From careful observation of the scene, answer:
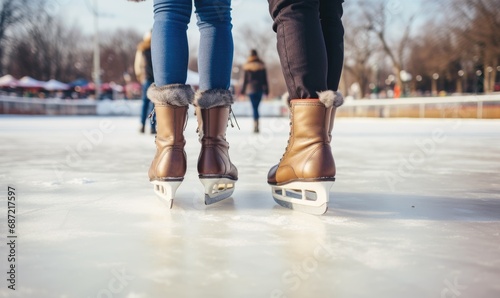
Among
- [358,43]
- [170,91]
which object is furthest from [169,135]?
[358,43]

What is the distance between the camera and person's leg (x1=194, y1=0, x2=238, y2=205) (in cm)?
145

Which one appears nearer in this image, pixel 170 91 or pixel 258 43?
pixel 170 91

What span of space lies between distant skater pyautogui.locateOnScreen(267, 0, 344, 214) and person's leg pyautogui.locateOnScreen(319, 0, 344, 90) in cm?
11

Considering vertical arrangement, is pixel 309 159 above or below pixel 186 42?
below

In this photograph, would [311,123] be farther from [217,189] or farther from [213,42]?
[213,42]

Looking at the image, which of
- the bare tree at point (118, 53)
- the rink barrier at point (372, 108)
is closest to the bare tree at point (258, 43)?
the bare tree at point (118, 53)

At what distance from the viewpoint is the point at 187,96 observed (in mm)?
1468

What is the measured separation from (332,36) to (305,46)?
198 millimetres

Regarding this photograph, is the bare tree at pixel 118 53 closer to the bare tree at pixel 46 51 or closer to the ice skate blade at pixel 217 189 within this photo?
the bare tree at pixel 46 51

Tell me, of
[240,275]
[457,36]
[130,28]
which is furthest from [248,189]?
[130,28]

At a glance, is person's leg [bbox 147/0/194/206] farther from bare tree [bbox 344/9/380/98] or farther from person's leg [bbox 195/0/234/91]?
bare tree [bbox 344/9/380/98]

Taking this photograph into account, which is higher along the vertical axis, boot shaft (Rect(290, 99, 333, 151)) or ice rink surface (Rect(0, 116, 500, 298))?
boot shaft (Rect(290, 99, 333, 151))

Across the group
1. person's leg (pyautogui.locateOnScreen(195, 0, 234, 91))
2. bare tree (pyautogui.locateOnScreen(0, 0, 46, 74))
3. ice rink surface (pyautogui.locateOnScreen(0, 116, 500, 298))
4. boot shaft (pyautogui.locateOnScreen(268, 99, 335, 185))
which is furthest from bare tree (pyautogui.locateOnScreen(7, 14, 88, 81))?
boot shaft (pyautogui.locateOnScreen(268, 99, 335, 185))

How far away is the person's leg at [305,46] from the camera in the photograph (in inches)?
53.7
